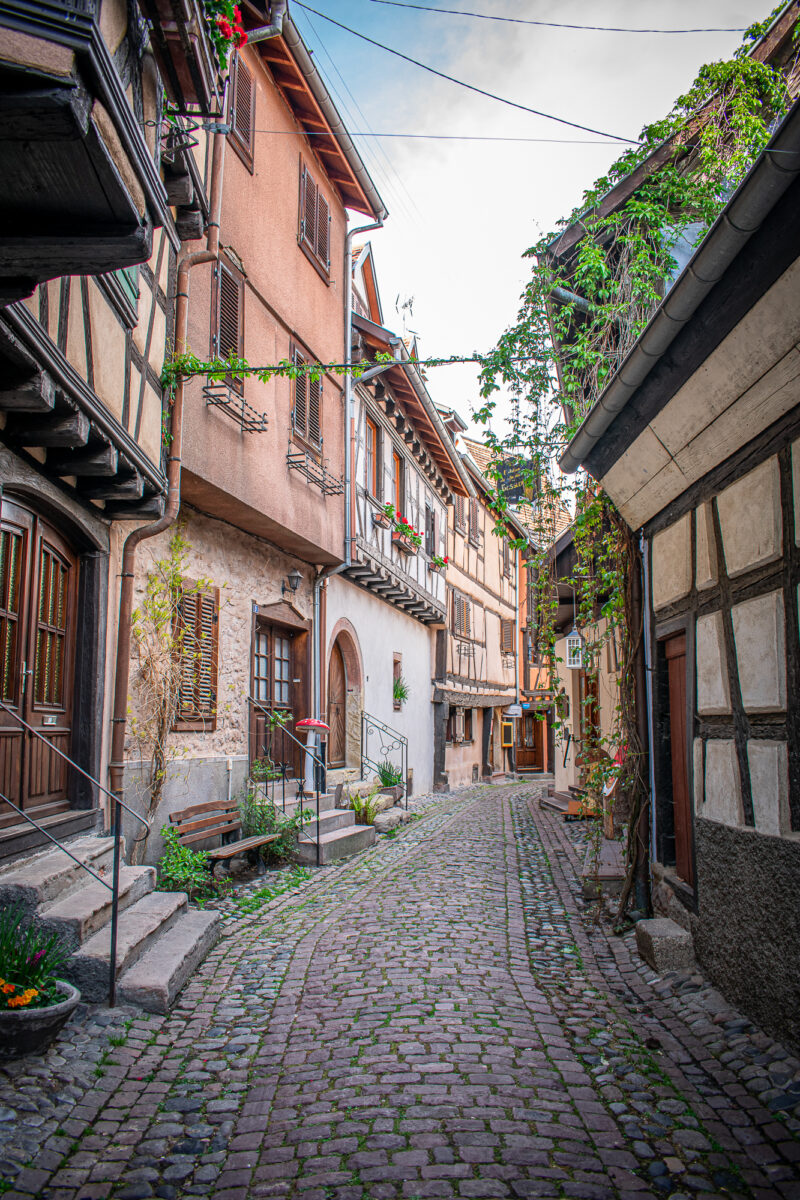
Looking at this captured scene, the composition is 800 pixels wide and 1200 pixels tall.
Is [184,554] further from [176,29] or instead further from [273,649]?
[176,29]

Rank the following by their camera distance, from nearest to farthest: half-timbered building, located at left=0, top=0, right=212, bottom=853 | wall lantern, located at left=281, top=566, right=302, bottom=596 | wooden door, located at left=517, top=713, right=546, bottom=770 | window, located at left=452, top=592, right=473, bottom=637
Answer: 1. half-timbered building, located at left=0, top=0, right=212, bottom=853
2. wall lantern, located at left=281, top=566, right=302, bottom=596
3. window, located at left=452, top=592, right=473, bottom=637
4. wooden door, located at left=517, top=713, right=546, bottom=770

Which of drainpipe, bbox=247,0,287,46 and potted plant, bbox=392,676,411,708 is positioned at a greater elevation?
drainpipe, bbox=247,0,287,46

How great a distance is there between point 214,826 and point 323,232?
7446mm

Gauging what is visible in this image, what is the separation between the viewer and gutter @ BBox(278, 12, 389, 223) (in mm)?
9049

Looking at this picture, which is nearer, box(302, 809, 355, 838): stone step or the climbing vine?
the climbing vine

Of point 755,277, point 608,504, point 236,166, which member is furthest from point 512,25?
point 755,277

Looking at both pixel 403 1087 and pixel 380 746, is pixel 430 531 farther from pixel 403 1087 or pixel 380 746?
pixel 403 1087

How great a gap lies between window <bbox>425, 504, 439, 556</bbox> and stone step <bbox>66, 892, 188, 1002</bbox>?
11.9 m

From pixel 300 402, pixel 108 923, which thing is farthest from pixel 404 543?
pixel 108 923

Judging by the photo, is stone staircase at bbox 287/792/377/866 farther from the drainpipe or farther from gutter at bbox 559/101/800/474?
the drainpipe

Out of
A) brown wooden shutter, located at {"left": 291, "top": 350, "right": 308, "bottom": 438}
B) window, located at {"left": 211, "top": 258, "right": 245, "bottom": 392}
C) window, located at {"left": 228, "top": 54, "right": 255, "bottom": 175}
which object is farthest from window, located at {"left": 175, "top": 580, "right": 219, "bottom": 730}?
window, located at {"left": 228, "top": 54, "right": 255, "bottom": 175}

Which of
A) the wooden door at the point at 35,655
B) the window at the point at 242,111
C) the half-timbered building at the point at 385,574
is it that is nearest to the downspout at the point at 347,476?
the half-timbered building at the point at 385,574

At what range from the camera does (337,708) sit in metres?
12.7

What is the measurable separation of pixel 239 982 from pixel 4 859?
4.69 ft
